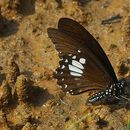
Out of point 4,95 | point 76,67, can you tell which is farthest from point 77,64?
point 4,95

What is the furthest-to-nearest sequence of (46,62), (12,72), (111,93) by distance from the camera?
(46,62)
(12,72)
(111,93)

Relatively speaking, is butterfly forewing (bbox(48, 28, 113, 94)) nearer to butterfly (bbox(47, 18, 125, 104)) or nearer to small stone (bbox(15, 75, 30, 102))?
butterfly (bbox(47, 18, 125, 104))

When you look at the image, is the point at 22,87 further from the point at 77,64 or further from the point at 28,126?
the point at 77,64

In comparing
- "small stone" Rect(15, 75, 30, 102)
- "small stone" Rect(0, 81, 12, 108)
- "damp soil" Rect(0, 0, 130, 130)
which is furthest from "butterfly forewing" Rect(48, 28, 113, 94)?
"small stone" Rect(0, 81, 12, 108)

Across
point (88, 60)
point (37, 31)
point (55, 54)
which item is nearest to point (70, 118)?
point (88, 60)

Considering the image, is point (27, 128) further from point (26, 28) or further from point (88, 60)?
point (26, 28)

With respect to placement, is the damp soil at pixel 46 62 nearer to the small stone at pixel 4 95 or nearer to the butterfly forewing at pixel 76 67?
the small stone at pixel 4 95
